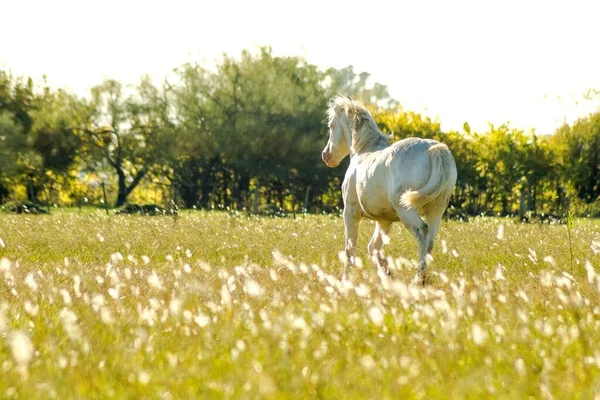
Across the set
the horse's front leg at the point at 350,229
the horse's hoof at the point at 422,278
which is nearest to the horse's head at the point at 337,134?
the horse's front leg at the point at 350,229

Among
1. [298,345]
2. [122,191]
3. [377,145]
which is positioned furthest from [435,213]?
[122,191]

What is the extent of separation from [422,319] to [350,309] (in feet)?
1.88

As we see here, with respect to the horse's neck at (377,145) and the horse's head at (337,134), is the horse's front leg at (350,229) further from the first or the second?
the horse's head at (337,134)

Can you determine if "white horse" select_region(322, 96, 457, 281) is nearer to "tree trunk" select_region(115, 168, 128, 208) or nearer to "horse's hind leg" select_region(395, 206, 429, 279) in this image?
"horse's hind leg" select_region(395, 206, 429, 279)

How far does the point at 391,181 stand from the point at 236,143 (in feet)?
126

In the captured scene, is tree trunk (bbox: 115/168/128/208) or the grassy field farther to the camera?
tree trunk (bbox: 115/168/128/208)

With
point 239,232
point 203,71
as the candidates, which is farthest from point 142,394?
point 203,71

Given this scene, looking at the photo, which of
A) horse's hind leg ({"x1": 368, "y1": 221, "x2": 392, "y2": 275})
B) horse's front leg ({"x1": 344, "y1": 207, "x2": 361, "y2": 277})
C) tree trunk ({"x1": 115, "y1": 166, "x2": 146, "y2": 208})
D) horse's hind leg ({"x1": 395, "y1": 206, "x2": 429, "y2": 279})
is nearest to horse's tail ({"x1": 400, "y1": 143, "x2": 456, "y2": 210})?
horse's hind leg ({"x1": 395, "y1": 206, "x2": 429, "y2": 279})

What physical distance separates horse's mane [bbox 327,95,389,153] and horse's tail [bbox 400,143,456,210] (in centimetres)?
153

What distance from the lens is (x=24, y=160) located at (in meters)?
51.0

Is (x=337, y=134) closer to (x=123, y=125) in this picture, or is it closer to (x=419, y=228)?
(x=419, y=228)

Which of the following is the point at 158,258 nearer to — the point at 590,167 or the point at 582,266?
the point at 582,266

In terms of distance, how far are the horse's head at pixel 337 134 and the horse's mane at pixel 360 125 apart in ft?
0.36

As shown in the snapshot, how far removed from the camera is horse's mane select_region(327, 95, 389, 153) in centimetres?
Answer: 1134
